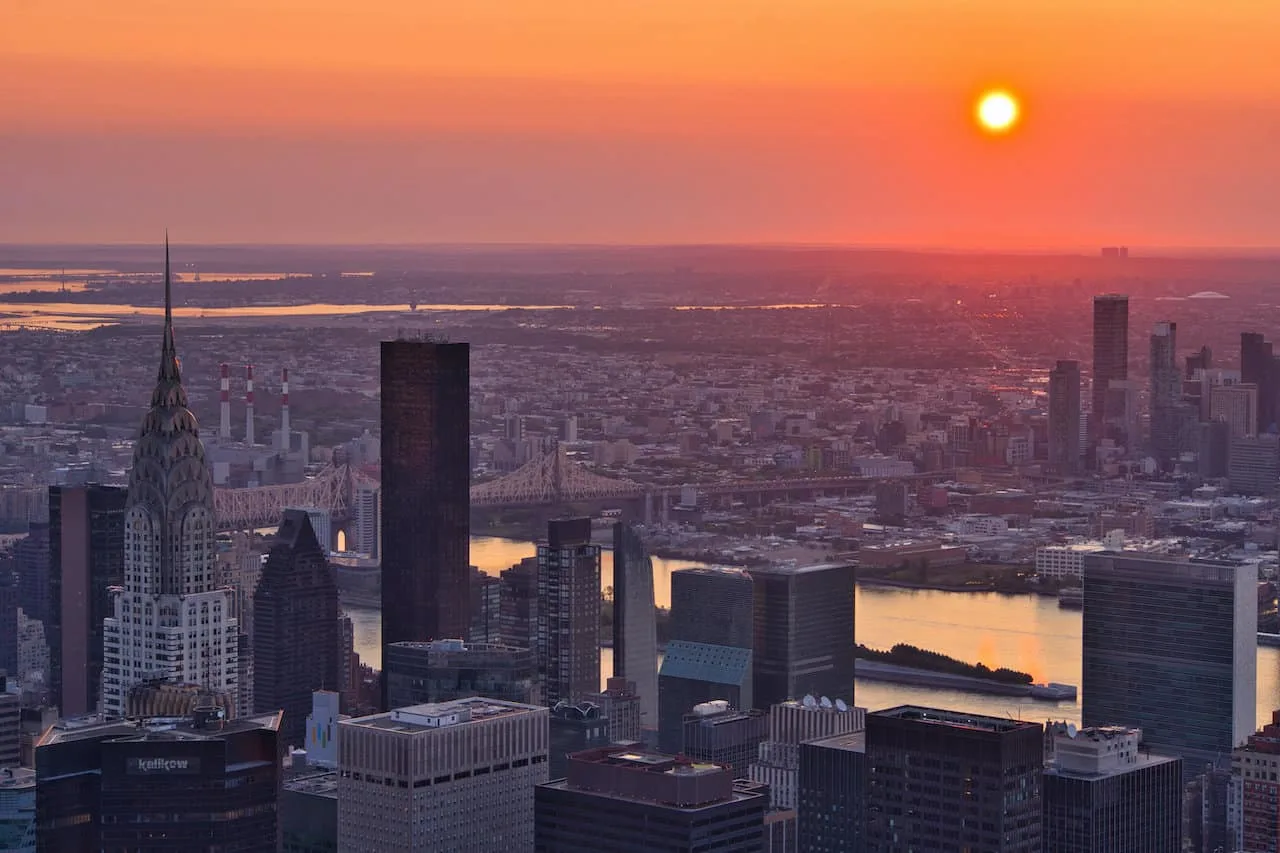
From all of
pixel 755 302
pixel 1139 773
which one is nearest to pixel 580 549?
pixel 1139 773

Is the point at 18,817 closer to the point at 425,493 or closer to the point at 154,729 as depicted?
the point at 154,729

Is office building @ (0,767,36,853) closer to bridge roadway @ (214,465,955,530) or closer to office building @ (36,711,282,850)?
office building @ (36,711,282,850)

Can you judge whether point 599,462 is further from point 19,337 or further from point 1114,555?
point 1114,555

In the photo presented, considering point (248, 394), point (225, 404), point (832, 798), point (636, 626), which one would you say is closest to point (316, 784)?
point (832, 798)

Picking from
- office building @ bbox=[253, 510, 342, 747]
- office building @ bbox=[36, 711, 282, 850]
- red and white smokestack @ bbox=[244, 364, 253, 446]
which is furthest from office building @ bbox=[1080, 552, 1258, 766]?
red and white smokestack @ bbox=[244, 364, 253, 446]

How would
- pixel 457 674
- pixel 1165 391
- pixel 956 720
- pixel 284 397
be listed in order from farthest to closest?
pixel 1165 391 → pixel 284 397 → pixel 457 674 → pixel 956 720

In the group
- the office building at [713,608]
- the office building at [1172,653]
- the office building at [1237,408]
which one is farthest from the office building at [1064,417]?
the office building at [1172,653]
